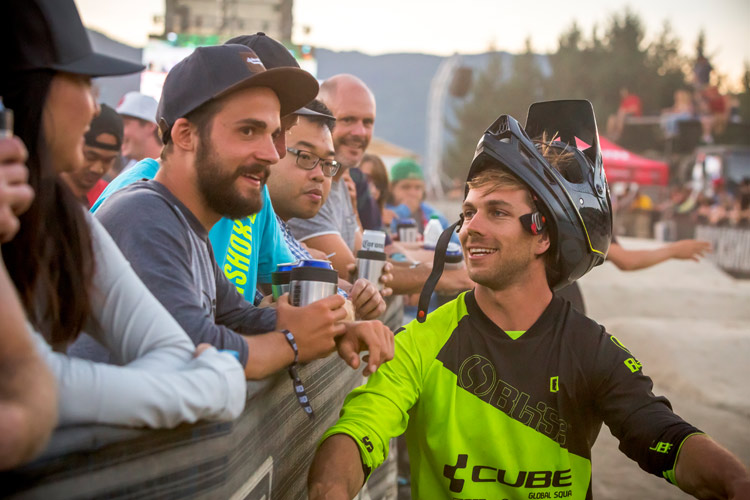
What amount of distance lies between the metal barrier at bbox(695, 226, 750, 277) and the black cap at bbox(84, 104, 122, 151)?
22.9m

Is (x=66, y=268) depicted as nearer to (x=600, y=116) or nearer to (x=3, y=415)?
(x=3, y=415)

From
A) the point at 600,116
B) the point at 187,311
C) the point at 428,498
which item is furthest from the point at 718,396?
the point at 600,116

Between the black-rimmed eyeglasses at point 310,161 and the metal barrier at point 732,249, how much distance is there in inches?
909

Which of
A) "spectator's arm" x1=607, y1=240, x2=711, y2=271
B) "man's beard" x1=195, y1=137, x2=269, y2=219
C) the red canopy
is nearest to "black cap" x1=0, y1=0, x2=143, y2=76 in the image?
"man's beard" x1=195, y1=137, x2=269, y2=219

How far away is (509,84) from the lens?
7756 cm

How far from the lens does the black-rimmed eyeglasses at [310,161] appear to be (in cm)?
487

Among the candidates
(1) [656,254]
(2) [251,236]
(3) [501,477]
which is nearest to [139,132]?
(2) [251,236]

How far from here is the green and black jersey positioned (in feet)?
10.1

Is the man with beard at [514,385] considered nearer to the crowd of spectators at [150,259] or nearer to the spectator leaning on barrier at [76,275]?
the crowd of spectators at [150,259]

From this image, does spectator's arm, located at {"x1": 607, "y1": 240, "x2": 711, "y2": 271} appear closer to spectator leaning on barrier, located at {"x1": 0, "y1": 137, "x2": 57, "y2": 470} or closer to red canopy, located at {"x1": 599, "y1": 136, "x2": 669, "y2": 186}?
spectator leaning on barrier, located at {"x1": 0, "y1": 137, "x2": 57, "y2": 470}

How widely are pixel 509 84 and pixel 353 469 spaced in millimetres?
77965

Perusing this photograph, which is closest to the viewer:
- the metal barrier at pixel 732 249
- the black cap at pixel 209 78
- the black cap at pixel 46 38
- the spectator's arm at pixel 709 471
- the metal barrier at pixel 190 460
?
the metal barrier at pixel 190 460

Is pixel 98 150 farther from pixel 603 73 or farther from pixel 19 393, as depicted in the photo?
pixel 603 73

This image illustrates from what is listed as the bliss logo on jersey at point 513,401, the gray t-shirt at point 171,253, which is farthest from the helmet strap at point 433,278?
the gray t-shirt at point 171,253
